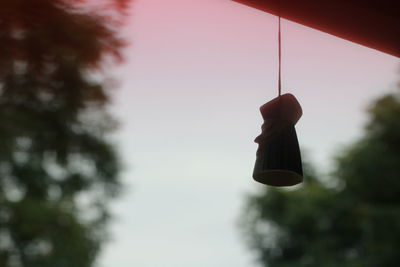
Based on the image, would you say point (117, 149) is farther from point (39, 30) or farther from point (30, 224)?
point (39, 30)

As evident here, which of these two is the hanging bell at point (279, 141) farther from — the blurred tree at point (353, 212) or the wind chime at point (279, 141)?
the blurred tree at point (353, 212)

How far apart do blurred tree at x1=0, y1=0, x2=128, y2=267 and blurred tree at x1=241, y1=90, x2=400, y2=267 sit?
94.2 inches

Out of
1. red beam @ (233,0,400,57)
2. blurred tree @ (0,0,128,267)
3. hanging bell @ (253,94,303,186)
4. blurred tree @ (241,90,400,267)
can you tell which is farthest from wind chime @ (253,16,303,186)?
blurred tree @ (241,90,400,267)

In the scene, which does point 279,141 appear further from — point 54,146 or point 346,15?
point 54,146

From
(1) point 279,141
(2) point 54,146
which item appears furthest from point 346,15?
(2) point 54,146

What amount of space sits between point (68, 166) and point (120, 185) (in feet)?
2.33

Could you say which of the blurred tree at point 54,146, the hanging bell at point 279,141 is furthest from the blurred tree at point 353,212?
the hanging bell at point 279,141

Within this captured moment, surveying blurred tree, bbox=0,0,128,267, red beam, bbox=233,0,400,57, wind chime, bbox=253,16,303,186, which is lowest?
wind chime, bbox=253,16,303,186

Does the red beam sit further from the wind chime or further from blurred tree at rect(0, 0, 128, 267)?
blurred tree at rect(0, 0, 128, 267)

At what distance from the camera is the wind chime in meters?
1.54

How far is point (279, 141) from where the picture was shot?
5.11ft

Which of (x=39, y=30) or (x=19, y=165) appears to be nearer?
(x=39, y=30)

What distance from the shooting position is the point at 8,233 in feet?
21.4

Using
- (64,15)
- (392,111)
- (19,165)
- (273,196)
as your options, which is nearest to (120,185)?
(19,165)
